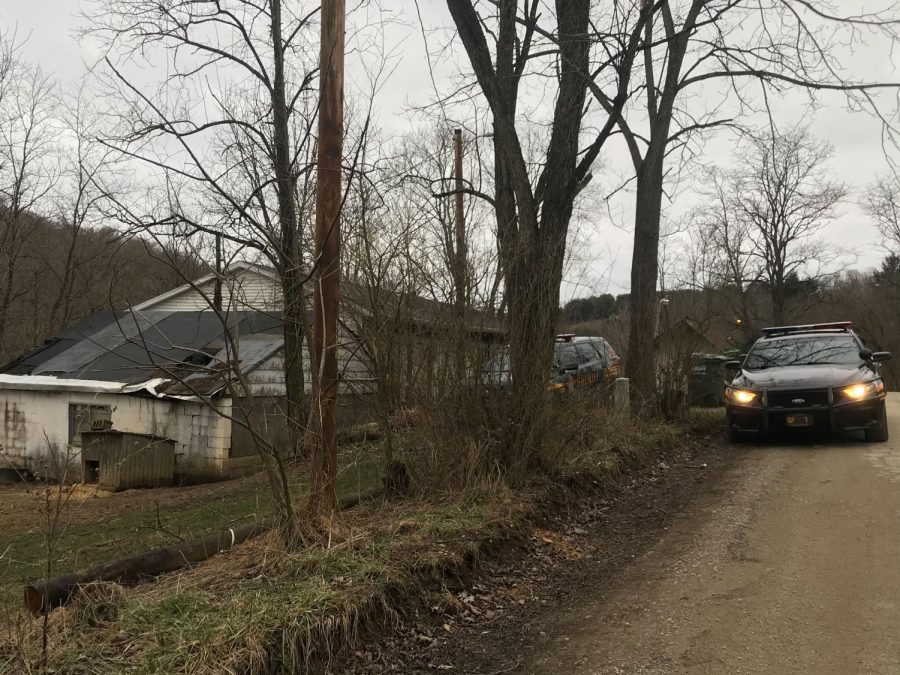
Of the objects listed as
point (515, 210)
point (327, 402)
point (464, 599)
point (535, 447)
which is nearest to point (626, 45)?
point (515, 210)

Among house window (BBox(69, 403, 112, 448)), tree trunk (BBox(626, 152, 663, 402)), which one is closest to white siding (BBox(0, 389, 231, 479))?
house window (BBox(69, 403, 112, 448))

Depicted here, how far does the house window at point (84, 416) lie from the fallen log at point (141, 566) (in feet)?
47.4

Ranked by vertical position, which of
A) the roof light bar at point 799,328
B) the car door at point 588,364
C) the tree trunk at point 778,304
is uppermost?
the tree trunk at point 778,304

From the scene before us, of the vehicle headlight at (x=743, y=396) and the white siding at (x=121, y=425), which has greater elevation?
the vehicle headlight at (x=743, y=396)

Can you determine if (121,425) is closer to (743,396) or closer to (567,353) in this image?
(567,353)

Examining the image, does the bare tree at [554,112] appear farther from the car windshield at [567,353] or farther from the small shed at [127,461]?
the small shed at [127,461]

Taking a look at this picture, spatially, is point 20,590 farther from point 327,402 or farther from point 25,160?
point 25,160

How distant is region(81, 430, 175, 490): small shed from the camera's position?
1552 centimetres

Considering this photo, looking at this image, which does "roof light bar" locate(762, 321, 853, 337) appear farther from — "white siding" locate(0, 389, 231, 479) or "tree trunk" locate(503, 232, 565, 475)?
"white siding" locate(0, 389, 231, 479)

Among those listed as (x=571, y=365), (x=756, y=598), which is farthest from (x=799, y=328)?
(x=756, y=598)

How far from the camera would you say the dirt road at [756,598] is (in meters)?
3.95

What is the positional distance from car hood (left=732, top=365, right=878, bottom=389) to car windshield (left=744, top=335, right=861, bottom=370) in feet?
0.94

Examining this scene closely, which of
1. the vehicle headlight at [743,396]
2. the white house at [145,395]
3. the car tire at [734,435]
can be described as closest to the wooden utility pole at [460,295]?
the vehicle headlight at [743,396]

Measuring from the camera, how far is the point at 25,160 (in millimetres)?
25594
